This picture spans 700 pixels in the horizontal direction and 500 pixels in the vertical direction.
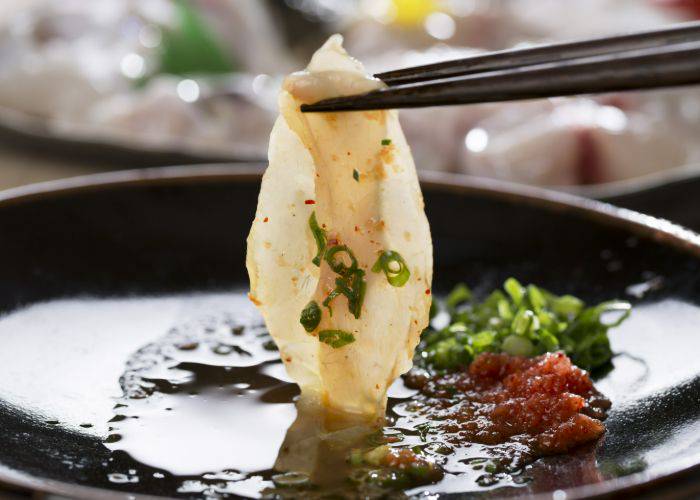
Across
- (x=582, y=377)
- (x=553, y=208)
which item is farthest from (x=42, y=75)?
(x=582, y=377)

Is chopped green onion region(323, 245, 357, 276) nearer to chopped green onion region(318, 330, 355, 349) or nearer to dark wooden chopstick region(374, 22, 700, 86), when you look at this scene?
chopped green onion region(318, 330, 355, 349)

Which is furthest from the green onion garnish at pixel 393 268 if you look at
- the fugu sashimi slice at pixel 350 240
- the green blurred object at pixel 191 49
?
the green blurred object at pixel 191 49

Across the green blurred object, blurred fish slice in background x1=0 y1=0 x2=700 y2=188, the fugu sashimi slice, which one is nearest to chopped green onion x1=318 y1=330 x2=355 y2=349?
the fugu sashimi slice

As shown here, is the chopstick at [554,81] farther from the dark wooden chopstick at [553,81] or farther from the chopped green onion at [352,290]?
the chopped green onion at [352,290]

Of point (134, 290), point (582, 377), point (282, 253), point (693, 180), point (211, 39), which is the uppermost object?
point (211, 39)

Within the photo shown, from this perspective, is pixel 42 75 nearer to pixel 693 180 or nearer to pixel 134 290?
pixel 134 290

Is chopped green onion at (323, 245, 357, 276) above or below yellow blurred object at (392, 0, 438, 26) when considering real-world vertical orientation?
below

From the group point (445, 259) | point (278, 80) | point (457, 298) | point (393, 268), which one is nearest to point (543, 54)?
point (393, 268)
